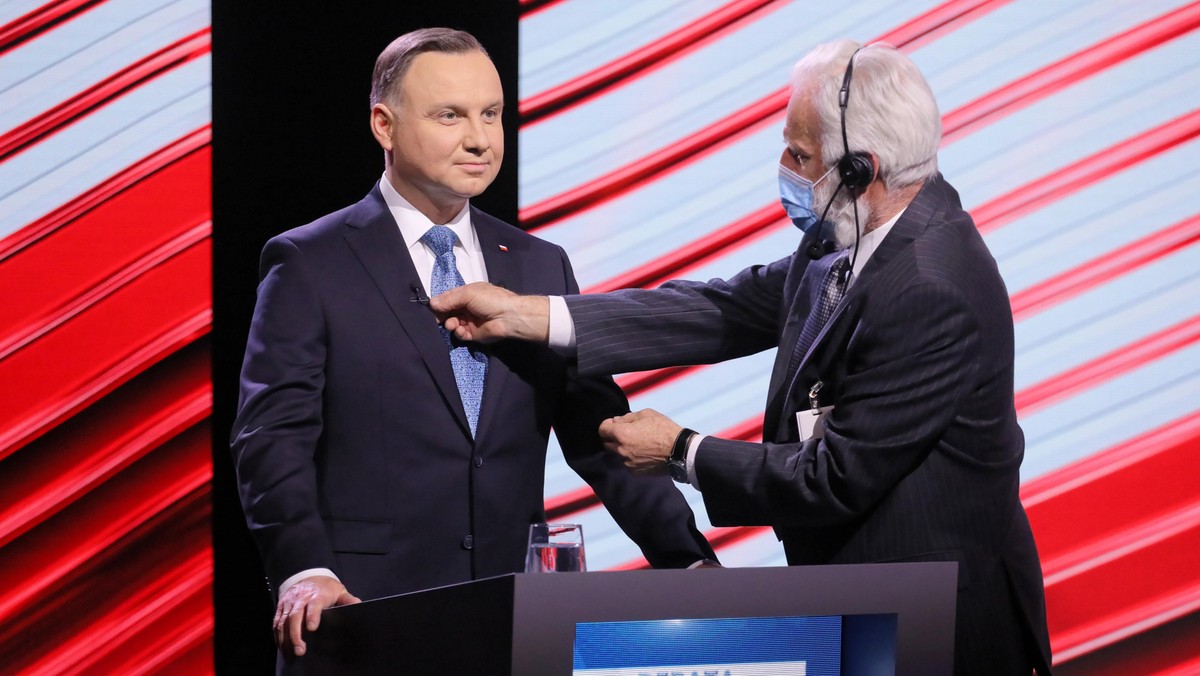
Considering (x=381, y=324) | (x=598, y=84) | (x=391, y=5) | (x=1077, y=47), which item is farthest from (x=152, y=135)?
(x=1077, y=47)

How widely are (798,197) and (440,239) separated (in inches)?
26.1

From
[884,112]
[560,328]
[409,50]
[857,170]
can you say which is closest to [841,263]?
[857,170]

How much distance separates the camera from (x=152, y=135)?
300 cm

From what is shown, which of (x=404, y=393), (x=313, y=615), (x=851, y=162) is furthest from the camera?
(x=851, y=162)

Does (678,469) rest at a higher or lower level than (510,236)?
lower

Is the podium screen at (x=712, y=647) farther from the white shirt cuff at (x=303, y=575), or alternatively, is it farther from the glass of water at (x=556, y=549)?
the white shirt cuff at (x=303, y=575)

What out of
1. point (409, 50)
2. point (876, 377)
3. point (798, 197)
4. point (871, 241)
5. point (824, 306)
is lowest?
point (876, 377)

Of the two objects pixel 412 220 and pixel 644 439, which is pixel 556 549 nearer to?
pixel 644 439

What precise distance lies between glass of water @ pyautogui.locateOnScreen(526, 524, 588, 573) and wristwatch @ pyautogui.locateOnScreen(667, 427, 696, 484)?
33 cm

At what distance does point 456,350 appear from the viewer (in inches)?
82.8

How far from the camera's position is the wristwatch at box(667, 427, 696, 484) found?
2055 millimetres

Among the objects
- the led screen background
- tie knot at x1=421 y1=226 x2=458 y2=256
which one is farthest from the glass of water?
the led screen background

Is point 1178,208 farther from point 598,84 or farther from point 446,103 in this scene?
point 446,103

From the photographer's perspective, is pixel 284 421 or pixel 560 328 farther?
pixel 560 328
